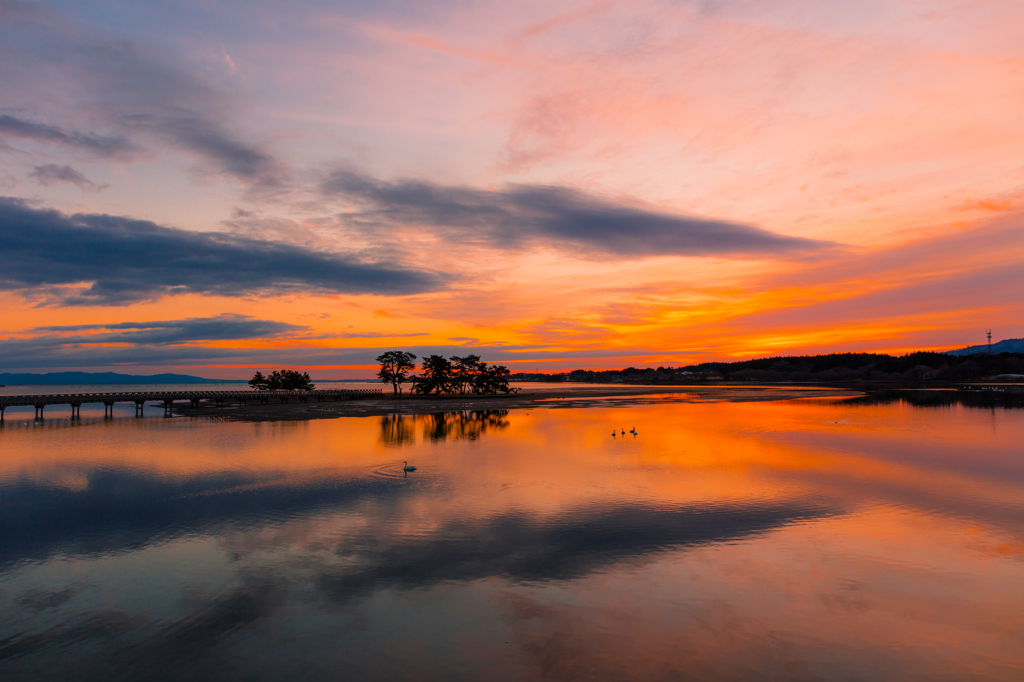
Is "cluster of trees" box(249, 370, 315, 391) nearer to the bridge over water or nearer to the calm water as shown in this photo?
the bridge over water

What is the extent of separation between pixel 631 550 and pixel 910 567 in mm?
7603

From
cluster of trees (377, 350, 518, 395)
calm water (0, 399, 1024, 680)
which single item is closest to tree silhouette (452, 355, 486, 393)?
cluster of trees (377, 350, 518, 395)

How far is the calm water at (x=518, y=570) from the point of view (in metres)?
10.6

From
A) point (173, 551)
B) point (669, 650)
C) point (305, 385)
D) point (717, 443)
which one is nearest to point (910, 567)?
point (669, 650)

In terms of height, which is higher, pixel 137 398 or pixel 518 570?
pixel 137 398

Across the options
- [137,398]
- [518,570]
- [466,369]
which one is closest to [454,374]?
[466,369]

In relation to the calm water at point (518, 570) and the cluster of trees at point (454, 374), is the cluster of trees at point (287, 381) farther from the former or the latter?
the calm water at point (518, 570)

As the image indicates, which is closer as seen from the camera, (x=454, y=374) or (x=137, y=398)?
(x=137, y=398)

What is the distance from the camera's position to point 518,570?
48.9ft

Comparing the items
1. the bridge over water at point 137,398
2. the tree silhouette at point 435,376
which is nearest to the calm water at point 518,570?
the bridge over water at point 137,398

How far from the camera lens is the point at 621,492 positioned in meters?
24.2

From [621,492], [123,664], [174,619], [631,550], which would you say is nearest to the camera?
[123,664]

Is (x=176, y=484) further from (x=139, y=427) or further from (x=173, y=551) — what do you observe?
(x=139, y=427)

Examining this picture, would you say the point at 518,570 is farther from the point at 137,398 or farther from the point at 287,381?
the point at 287,381
